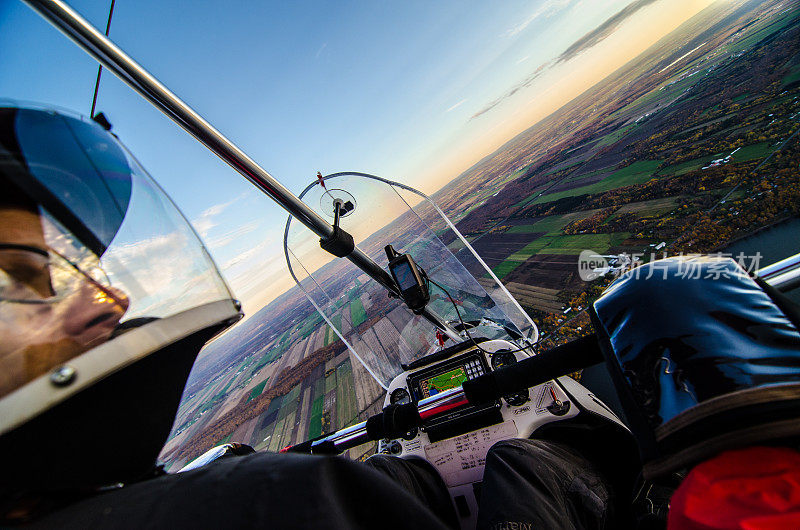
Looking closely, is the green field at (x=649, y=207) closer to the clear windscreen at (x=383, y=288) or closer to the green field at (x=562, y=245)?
the green field at (x=562, y=245)

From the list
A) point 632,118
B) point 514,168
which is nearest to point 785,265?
point 632,118

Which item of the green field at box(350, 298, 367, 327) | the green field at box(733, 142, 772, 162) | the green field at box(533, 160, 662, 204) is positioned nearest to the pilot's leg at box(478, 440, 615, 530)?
the green field at box(350, 298, 367, 327)

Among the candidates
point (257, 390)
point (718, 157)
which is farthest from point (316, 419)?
point (718, 157)

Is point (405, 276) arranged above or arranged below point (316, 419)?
above

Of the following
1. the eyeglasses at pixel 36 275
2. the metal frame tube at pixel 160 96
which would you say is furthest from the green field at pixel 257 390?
the eyeglasses at pixel 36 275

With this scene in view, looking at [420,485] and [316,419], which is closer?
[420,485]

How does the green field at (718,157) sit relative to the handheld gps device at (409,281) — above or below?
below

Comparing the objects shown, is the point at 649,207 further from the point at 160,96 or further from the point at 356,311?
the point at 160,96
